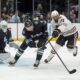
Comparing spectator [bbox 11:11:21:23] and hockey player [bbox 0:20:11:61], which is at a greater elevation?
hockey player [bbox 0:20:11:61]

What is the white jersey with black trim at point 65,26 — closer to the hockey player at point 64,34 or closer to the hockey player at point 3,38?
the hockey player at point 64,34

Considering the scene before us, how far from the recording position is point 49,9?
17.6m

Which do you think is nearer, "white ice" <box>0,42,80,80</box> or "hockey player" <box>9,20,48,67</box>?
"white ice" <box>0,42,80,80</box>

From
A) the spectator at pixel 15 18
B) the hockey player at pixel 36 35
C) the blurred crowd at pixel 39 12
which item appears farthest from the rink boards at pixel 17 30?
the hockey player at pixel 36 35

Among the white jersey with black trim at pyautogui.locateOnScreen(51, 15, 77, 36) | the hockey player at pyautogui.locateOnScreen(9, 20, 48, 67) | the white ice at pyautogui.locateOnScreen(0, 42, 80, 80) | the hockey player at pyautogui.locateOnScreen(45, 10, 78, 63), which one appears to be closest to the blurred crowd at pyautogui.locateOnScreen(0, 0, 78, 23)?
the white ice at pyautogui.locateOnScreen(0, 42, 80, 80)

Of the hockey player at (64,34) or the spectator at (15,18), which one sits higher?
the hockey player at (64,34)

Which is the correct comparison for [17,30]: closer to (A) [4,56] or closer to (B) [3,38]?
(A) [4,56]

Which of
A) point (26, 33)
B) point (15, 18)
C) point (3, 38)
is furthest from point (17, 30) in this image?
point (26, 33)

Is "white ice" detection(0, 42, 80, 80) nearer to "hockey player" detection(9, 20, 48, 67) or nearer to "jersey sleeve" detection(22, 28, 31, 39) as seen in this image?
"hockey player" detection(9, 20, 48, 67)

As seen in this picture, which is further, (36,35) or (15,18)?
(15,18)

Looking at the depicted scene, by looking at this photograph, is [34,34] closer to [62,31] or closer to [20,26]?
[62,31]

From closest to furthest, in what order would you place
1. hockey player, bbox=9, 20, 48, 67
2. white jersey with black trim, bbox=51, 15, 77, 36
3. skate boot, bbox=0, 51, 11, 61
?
hockey player, bbox=9, 20, 48, 67 < white jersey with black trim, bbox=51, 15, 77, 36 < skate boot, bbox=0, 51, 11, 61

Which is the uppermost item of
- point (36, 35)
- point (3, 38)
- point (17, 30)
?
point (36, 35)

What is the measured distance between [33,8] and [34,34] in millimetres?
8951
